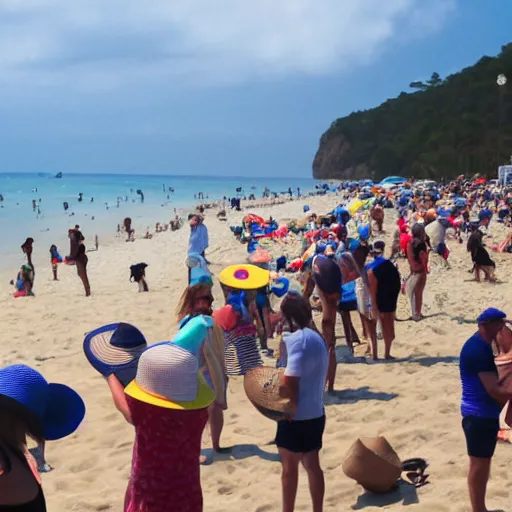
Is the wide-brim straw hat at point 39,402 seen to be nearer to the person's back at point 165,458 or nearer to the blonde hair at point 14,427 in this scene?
the blonde hair at point 14,427

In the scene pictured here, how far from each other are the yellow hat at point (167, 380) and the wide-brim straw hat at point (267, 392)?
3.30 feet

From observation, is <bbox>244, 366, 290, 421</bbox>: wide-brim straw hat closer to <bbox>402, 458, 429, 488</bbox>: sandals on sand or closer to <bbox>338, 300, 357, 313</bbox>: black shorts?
<bbox>402, 458, 429, 488</bbox>: sandals on sand

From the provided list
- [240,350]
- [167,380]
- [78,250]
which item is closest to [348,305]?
[240,350]

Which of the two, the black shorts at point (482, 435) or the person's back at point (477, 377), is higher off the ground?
the person's back at point (477, 377)

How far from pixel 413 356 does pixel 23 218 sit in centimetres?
4230

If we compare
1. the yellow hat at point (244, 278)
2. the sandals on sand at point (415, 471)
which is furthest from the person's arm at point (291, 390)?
the yellow hat at point (244, 278)

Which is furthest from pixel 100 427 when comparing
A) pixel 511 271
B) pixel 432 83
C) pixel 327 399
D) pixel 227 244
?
pixel 432 83

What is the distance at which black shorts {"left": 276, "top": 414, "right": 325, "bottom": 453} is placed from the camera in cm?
343

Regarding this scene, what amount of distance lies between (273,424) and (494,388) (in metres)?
2.80

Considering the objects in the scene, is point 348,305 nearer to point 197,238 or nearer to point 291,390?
point 291,390

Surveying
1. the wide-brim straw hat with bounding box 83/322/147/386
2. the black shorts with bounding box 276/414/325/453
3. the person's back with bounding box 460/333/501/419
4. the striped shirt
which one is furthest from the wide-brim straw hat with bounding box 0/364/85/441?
the striped shirt

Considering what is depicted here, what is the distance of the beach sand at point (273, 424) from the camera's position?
417cm

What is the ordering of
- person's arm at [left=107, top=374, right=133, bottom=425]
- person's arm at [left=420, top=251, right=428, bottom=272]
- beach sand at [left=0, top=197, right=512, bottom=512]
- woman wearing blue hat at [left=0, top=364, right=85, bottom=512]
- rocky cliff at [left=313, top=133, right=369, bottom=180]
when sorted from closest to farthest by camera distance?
woman wearing blue hat at [left=0, top=364, right=85, bottom=512] → person's arm at [left=107, top=374, right=133, bottom=425] → beach sand at [left=0, top=197, right=512, bottom=512] → person's arm at [left=420, top=251, right=428, bottom=272] → rocky cliff at [left=313, top=133, right=369, bottom=180]

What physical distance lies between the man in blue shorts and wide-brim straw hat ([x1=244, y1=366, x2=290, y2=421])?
1.00 metres
